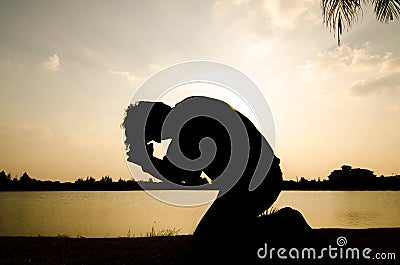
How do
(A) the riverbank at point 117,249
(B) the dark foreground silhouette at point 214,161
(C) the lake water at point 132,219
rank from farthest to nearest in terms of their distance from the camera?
(C) the lake water at point 132,219, (A) the riverbank at point 117,249, (B) the dark foreground silhouette at point 214,161

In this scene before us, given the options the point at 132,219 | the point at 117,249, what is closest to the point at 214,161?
the point at 117,249

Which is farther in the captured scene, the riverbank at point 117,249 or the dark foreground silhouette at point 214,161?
the riverbank at point 117,249

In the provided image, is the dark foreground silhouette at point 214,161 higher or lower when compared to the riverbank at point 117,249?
higher

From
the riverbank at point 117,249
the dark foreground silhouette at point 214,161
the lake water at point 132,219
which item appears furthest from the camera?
the lake water at point 132,219

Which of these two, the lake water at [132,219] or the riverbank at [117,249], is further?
the lake water at [132,219]

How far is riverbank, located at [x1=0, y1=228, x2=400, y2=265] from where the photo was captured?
6566mm

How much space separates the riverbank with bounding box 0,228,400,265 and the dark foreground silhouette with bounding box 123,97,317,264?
2.62 ft

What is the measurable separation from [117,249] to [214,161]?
3.09 meters

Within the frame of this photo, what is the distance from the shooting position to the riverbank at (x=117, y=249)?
657cm

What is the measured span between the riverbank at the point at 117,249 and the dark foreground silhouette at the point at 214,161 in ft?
2.62

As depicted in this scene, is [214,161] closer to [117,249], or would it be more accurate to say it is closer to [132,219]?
[117,249]

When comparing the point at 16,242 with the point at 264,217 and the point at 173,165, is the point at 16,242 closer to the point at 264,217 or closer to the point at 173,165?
the point at 173,165

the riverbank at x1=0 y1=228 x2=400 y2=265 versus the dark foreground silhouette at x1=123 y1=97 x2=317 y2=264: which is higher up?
the dark foreground silhouette at x1=123 y1=97 x2=317 y2=264

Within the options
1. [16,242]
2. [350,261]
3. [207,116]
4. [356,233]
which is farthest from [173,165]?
[356,233]
